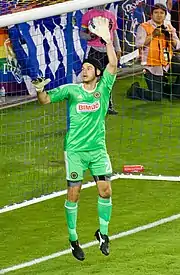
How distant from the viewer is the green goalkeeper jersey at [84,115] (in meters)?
11.6

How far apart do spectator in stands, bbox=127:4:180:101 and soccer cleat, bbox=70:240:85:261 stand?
26.9 ft

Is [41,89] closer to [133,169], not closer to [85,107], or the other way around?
[85,107]

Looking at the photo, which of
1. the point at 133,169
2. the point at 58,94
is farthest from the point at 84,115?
the point at 133,169

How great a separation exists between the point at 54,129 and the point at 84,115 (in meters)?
5.72

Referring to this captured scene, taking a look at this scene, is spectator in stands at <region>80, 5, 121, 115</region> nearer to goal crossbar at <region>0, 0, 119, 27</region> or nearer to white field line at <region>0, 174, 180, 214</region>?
white field line at <region>0, 174, 180, 214</region>

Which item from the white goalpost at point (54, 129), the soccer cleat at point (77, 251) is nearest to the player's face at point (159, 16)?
the white goalpost at point (54, 129)

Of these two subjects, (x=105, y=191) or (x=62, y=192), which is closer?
(x=105, y=191)

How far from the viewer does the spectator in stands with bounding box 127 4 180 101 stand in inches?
768

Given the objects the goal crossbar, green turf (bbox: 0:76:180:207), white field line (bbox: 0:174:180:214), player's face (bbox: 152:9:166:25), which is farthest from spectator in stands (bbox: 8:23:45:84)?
the goal crossbar

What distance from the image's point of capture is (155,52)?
1947cm

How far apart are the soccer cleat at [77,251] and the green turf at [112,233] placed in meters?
0.09

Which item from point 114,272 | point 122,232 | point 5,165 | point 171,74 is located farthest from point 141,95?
point 114,272

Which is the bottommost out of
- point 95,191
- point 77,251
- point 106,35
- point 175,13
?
point 95,191

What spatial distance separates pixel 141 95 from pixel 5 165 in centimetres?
498
